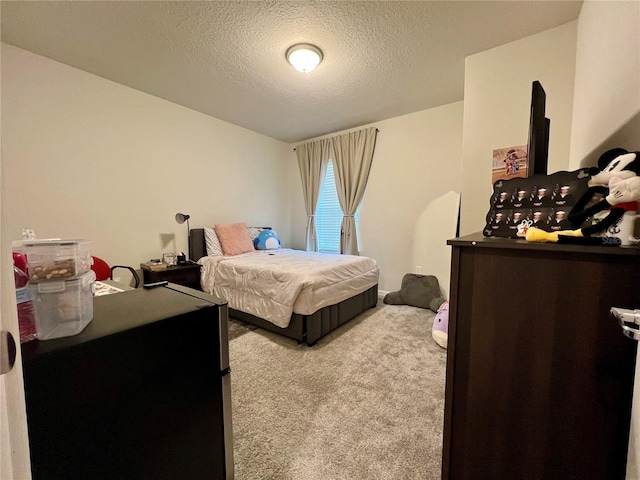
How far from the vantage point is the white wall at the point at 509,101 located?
2.06 m

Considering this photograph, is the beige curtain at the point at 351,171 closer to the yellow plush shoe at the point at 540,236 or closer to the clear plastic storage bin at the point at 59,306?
the yellow plush shoe at the point at 540,236

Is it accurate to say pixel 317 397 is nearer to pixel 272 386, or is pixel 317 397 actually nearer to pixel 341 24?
pixel 272 386

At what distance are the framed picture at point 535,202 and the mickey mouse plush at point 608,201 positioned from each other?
1.8 inches

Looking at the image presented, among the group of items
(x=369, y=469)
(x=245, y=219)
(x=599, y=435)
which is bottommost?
(x=369, y=469)

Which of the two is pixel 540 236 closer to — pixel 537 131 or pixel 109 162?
pixel 537 131

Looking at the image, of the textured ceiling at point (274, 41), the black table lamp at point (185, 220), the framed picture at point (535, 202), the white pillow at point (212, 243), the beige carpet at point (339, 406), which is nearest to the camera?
the framed picture at point (535, 202)

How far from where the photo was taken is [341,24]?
6.47 ft

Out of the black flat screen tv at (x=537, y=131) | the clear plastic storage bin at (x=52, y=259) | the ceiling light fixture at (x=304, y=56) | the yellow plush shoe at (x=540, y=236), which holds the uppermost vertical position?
the ceiling light fixture at (x=304, y=56)

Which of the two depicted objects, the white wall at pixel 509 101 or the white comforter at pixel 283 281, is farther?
the white comforter at pixel 283 281

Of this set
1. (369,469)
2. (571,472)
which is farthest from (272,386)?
(571,472)

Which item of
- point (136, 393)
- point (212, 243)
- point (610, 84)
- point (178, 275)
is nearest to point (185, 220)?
point (212, 243)

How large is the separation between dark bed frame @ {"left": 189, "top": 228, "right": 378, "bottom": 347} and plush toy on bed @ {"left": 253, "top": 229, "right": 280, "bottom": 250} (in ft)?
2.72

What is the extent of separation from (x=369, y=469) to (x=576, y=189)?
57.6 inches

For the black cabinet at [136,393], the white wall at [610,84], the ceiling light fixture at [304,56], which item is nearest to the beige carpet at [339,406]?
the black cabinet at [136,393]
